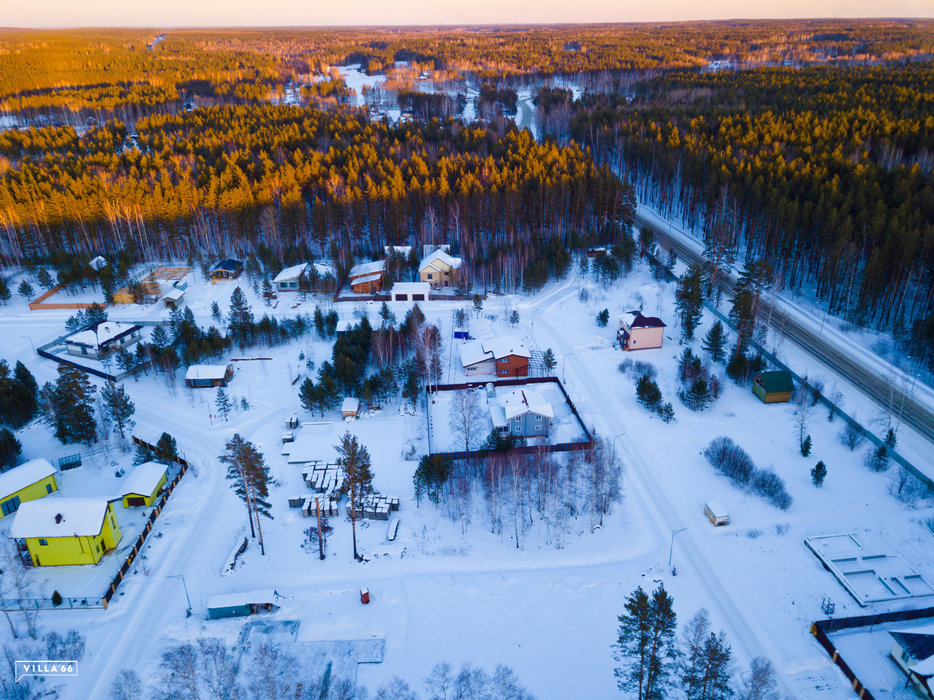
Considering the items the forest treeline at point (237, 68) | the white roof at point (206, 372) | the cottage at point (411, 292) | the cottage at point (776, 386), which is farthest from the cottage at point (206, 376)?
the forest treeline at point (237, 68)

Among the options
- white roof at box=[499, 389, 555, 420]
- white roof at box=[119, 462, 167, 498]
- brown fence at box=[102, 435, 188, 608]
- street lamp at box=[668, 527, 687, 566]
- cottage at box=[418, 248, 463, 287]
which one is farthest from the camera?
cottage at box=[418, 248, 463, 287]

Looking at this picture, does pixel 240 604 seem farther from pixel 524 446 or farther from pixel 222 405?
pixel 222 405

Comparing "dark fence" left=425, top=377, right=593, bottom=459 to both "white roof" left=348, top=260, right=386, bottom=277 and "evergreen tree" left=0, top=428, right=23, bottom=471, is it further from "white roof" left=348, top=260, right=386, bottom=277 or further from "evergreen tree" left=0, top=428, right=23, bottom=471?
"evergreen tree" left=0, top=428, right=23, bottom=471

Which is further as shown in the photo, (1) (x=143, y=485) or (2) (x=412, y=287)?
(2) (x=412, y=287)

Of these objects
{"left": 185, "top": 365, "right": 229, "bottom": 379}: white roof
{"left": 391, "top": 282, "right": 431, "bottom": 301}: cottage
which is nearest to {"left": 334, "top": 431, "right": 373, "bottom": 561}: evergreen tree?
{"left": 185, "top": 365, "right": 229, "bottom": 379}: white roof

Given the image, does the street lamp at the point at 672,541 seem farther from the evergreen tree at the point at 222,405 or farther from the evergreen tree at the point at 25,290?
the evergreen tree at the point at 25,290

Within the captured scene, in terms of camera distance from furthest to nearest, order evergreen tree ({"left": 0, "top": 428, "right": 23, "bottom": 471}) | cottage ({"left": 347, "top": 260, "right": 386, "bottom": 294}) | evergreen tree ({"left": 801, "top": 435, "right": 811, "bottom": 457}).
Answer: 1. cottage ({"left": 347, "top": 260, "right": 386, "bottom": 294})
2. evergreen tree ({"left": 0, "top": 428, "right": 23, "bottom": 471})
3. evergreen tree ({"left": 801, "top": 435, "right": 811, "bottom": 457})

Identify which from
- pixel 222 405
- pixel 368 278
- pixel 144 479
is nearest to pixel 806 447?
pixel 222 405
